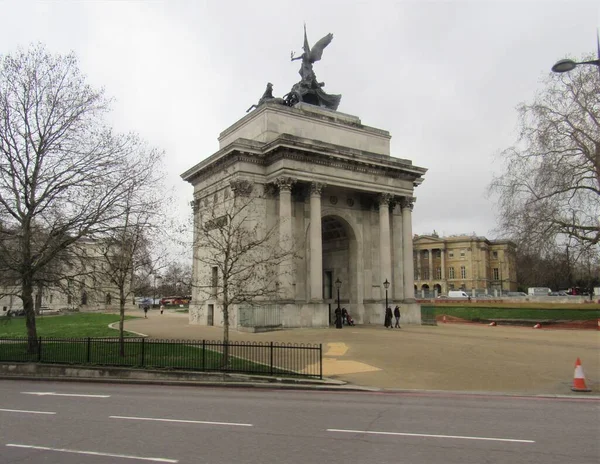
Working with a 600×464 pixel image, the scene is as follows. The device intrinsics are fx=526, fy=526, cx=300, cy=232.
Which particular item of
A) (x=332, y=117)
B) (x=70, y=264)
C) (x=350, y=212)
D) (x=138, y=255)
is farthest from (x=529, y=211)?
(x=70, y=264)

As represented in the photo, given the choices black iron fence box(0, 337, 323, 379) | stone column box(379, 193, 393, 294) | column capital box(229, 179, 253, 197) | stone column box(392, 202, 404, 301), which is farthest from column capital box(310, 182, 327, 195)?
black iron fence box(0, 337, 323, 379)

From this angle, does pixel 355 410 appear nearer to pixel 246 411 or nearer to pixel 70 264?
pixel 246 411

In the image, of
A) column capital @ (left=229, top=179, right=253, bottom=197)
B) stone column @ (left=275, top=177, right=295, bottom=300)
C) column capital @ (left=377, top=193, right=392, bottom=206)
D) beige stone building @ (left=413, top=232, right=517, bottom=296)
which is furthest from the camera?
beige stone building @ (left=413, top=232, right=517, bottom=296)

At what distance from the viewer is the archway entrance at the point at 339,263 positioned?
1657 inches

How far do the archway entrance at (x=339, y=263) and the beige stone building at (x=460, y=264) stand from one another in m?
86.5

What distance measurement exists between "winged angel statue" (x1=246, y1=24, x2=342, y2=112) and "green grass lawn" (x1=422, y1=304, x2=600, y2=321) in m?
24.6

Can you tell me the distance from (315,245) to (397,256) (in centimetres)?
943

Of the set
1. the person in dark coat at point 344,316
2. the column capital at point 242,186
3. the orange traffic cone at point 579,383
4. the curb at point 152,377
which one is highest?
the column capital at point 242,186

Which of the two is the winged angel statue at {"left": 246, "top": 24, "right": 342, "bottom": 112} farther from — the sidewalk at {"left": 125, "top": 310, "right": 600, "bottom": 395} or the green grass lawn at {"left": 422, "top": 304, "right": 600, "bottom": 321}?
the green grass lawn at {"left": 422, "top": 304, "right": 600, "bottom": 321}

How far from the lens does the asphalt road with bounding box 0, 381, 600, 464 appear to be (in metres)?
7.41

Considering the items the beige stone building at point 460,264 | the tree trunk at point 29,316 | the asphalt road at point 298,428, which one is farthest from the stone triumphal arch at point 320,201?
the beige stone building at point 460,264

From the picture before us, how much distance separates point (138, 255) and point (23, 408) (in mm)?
12529

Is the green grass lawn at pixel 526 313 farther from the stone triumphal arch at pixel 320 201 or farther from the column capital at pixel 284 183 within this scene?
the column capital at pixel 284 183

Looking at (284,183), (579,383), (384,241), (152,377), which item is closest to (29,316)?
(152,377)
